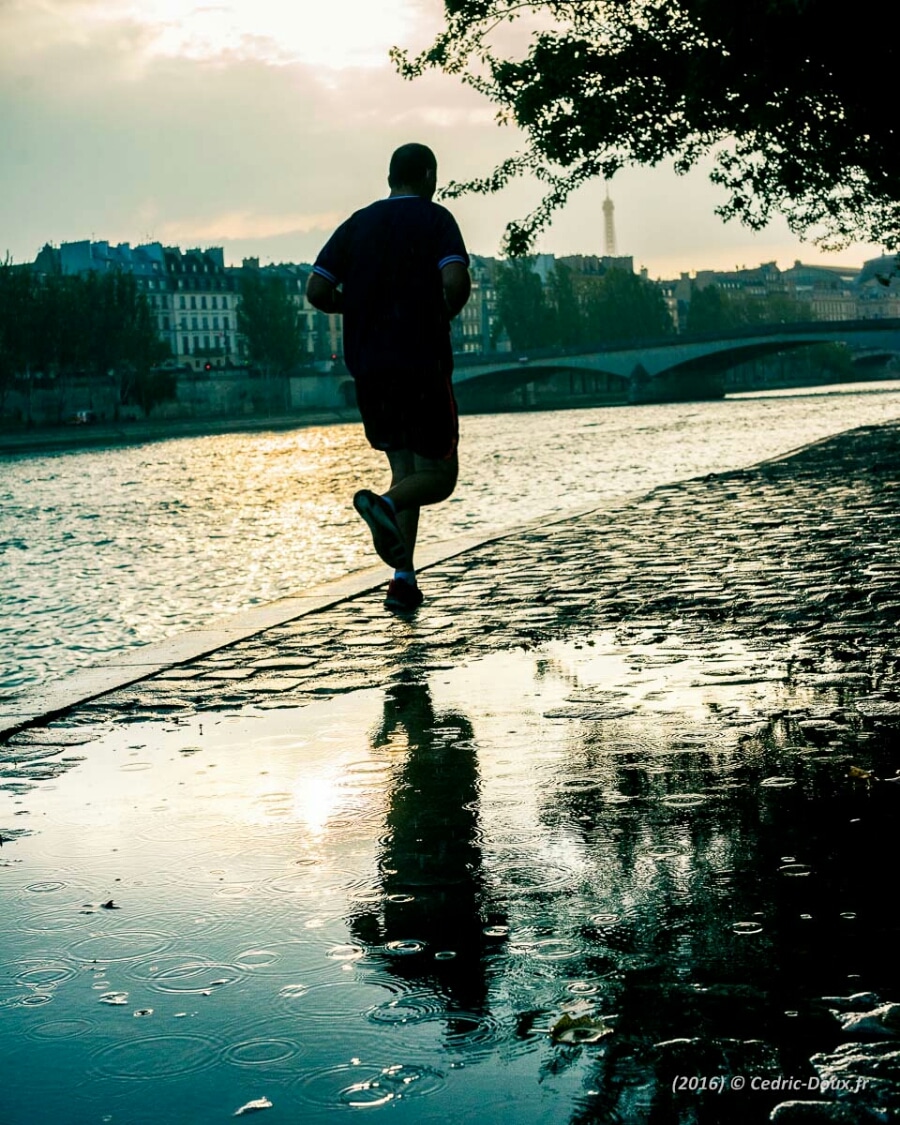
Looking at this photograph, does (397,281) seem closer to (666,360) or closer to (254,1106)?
(254,1106)

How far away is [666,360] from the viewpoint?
92188 millimetres

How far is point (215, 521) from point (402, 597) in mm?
10446

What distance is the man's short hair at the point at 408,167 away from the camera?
6.72 metres

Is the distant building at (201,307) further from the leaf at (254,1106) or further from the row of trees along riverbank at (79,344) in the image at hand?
the leaf at (254,1106)

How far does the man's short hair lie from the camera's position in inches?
265

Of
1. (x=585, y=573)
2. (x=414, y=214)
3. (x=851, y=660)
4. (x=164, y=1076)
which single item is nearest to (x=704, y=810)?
(x=164, y=1076)

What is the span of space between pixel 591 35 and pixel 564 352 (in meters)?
76.5

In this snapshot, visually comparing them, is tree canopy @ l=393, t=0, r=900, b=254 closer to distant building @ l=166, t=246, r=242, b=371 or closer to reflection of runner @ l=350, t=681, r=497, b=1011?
reflection of runner @ l=350, t=681, r=497, b=1011

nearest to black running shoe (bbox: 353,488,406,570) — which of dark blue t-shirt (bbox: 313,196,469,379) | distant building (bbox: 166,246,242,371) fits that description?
dark blue t-shirt (bbox: 313,196,469,379)

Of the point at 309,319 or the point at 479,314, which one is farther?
the point at 479,314

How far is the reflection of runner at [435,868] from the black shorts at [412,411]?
91.1 inches

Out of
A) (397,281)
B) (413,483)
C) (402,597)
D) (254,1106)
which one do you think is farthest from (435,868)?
(402,597)

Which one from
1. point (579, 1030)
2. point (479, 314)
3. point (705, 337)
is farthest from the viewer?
point (479, 314)

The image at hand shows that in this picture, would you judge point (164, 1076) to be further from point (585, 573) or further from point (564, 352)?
point (564, 352)
